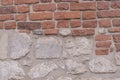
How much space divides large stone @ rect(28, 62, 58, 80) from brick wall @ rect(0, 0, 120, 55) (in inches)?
12.2

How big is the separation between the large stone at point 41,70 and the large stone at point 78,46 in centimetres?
22

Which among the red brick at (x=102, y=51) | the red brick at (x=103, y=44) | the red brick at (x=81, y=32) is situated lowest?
the red brick at (x=102, y=51)

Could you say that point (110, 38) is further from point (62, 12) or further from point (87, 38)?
point (62, 12)

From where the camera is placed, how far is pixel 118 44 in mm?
3102

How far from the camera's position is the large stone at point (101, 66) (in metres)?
3.10

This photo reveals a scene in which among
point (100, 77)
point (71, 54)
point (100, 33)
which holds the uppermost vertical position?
point (100, 33)

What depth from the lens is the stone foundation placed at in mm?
3111

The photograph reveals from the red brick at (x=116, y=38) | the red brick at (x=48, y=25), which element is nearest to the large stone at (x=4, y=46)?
the red brick at (x=48, y=25)

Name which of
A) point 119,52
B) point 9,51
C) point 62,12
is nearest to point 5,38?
point 9,51

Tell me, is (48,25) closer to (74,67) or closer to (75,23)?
(75,23)

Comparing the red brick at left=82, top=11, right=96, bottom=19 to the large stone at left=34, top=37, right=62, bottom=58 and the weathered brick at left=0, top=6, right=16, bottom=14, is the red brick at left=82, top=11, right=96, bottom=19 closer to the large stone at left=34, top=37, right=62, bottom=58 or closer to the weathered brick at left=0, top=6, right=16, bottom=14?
the large stone at left=34, top=37, right=62, bottom=58

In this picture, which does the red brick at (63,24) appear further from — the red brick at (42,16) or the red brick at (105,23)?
the red brick at (105,23)

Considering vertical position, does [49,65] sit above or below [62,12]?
below

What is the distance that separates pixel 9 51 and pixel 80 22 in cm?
76
